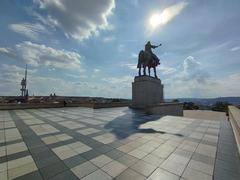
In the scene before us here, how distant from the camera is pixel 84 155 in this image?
3.89 m

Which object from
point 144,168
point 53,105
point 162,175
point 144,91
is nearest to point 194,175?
point 162,175

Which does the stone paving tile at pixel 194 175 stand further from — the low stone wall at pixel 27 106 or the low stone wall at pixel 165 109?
the low stone wall at pixel 27 106

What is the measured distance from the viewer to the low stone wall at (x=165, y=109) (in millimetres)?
13769

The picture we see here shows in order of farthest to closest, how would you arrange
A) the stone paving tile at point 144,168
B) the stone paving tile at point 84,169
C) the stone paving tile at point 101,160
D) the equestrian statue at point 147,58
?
the equestrian statue at point 147,58 < the stone paving tile at point 101,160 < the stone paving tile at point 144,168 < the stone paving tile at point 84,169

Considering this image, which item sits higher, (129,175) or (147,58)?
(147,58)

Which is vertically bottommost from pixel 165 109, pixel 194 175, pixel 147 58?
pixel 194 175

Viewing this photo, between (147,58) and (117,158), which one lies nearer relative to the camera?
(117,158)

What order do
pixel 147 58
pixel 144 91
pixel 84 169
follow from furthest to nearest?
pixel 147 58 → pixel 144 91 → pixel 84 169

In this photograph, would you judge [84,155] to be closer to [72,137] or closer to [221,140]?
[72,137]

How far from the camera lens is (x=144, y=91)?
57.1 feet

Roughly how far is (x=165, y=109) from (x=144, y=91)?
3554mm

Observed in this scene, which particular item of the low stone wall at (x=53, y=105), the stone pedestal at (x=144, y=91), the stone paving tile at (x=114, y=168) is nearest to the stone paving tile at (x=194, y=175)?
the stone paving tile at (x=114, y=168)

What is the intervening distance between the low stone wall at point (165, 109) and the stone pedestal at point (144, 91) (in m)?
1.98

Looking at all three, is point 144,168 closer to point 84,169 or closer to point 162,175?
point 162,175
